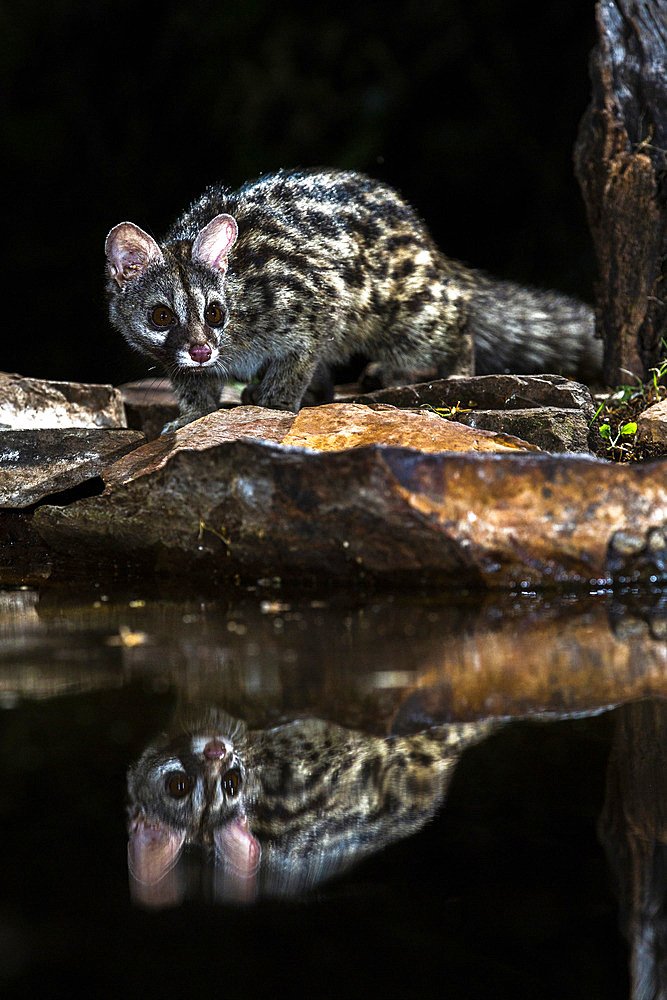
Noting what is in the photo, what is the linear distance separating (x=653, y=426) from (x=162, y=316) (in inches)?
75.7

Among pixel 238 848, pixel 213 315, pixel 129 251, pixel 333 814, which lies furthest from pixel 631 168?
pixel 238 848

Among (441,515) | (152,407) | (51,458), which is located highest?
(152,407)

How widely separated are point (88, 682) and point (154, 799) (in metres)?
0.50

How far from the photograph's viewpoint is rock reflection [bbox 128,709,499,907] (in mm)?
1063

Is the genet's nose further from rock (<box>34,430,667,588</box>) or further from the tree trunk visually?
the tree trunk

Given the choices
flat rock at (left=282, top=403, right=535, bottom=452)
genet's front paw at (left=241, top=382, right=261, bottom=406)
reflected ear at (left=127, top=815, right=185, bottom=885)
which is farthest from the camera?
genet's front paw at (left=241, top=382, right=261, bottom=406)

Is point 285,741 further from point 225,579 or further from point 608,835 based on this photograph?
point 225,579

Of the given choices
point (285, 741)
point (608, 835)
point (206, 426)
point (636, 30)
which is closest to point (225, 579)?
point (206, 426)

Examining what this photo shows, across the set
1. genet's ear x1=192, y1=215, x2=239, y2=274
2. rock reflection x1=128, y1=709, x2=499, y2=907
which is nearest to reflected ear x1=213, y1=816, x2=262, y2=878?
rock reflection x1=128, y1=709, x2=499, y2=907

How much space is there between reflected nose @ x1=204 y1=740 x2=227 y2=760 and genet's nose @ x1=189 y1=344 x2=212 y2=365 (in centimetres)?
242

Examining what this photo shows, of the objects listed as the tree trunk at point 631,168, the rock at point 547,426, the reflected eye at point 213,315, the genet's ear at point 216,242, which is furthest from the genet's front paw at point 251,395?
the tree trunk at point 631,168

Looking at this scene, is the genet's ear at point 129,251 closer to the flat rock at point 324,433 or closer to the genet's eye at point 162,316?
the genet's eye at point 162,316

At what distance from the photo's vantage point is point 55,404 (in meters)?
4.25

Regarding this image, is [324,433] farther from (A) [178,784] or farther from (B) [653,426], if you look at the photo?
(A) [178,784]
